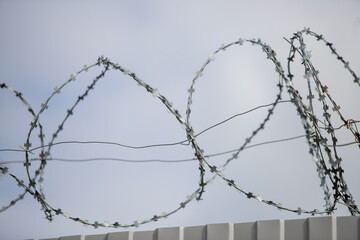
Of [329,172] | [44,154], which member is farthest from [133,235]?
[329,172]

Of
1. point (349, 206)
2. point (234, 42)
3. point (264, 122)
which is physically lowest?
point (349, 206)

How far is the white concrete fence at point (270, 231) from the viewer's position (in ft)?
21.2

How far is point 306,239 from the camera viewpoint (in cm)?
662

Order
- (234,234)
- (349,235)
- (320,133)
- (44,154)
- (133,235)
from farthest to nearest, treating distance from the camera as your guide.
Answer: (44,154) → (320,133) → (133,235) → (234,234) → (349,235)

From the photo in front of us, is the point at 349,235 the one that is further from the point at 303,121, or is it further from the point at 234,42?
the point at 234,42

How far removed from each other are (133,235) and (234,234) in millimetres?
1314

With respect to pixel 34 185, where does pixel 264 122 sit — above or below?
above

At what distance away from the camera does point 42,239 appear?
8312 mm

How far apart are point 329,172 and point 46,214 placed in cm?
380

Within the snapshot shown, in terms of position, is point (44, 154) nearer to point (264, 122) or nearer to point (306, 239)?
point (264, 122)

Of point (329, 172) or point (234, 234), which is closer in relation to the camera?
point (234, 234)

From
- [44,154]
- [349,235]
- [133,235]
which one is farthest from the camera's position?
[44,154]

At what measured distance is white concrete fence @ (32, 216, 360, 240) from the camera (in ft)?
21.2

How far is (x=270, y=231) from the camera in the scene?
6781 mm
